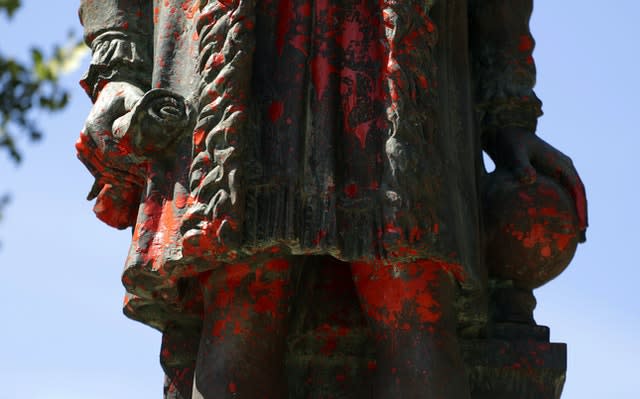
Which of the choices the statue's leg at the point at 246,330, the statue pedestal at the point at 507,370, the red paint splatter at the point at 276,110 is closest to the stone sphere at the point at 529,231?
the statue pedestal at the point at 507,370

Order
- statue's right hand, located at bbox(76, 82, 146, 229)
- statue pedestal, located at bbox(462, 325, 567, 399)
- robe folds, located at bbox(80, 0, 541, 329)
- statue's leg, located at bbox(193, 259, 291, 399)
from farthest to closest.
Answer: statue pedestal, located at bbox(462, 325, 567, 399) → statue's right hand, located at bbox(76, 82, 146, 229) → statue's leg, located at bbox(193, 259, 291, 399) → robe folds, located at bbox(80, 0, 541, 329)

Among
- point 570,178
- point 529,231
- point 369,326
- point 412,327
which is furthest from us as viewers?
point 570,178

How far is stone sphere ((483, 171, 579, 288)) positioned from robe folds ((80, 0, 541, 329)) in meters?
0.16

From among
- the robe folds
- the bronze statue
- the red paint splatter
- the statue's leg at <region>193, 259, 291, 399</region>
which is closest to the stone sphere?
the bronze statue

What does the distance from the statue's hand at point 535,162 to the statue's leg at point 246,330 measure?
3.95 feet

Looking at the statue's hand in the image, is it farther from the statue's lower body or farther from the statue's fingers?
the statue's lower body

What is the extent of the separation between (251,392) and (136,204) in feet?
3.47

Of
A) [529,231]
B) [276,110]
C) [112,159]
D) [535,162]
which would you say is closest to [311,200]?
[276,110]

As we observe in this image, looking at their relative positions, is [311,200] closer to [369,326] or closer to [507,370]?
[369,326]

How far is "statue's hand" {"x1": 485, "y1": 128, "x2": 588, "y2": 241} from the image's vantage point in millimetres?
10156

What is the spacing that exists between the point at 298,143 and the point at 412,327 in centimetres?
84

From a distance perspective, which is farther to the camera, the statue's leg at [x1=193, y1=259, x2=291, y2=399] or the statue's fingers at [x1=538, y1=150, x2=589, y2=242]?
the statue's fingers at [x1=538, y1=150, x2=589, y2=242]

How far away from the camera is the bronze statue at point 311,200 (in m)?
9.33

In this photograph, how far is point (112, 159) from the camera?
9.66m
